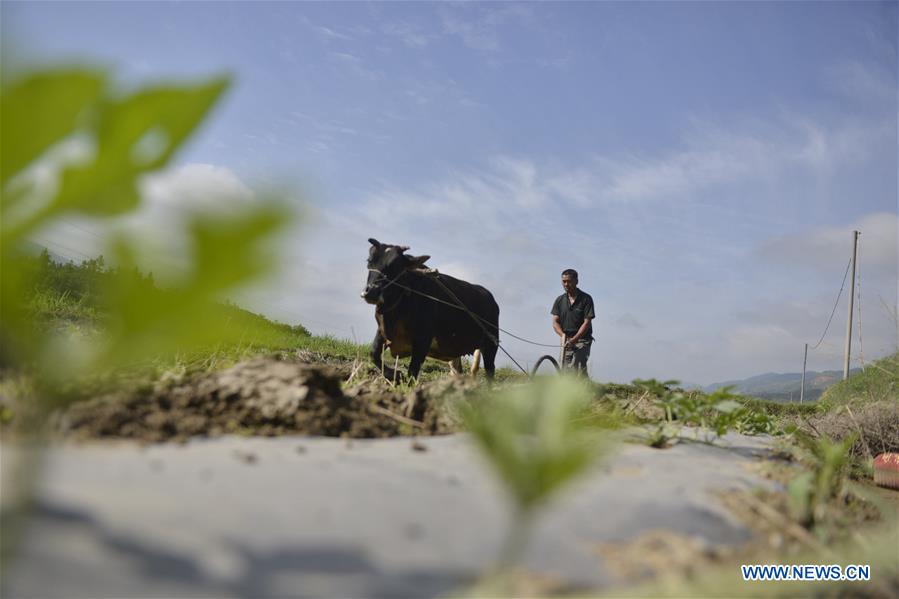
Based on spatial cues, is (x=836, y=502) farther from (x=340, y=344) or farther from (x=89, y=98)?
(x=340, y=344)

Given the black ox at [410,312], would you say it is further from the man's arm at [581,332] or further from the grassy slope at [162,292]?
the man's arm at [581,332]

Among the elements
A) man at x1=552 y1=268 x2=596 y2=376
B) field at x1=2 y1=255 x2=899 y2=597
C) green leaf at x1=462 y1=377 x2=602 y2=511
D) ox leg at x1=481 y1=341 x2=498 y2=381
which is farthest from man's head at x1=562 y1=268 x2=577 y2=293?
green leaf at x1=462 y1=377 x2=602 y2=511

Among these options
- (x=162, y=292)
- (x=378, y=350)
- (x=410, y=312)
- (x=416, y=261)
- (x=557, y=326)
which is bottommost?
(x=162, y=292)

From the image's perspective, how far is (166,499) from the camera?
1279 millimetres

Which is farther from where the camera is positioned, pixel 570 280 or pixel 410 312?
pixel 570 280

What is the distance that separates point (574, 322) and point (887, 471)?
16.4 ft

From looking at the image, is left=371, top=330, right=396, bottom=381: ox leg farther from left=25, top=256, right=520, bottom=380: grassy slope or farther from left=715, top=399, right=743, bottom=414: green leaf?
left=715, top=399, right=743, bottom=414: green leaf

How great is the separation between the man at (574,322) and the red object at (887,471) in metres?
4.45

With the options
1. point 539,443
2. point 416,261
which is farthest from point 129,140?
point 416,261

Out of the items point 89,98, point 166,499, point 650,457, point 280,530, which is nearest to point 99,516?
point 166,499

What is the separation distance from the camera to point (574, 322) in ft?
33.0

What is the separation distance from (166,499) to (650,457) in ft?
6.37

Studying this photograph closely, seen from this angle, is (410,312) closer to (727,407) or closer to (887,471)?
(887,471)

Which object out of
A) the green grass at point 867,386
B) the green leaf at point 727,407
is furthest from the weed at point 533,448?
the green grass at point 867,386
